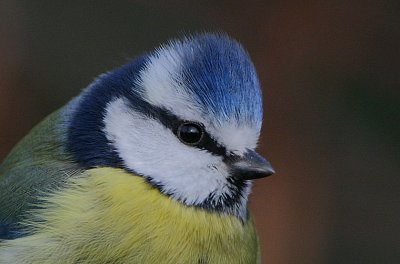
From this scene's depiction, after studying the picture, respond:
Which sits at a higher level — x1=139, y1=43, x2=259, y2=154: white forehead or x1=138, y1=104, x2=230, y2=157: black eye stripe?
x1=139, y1=43, x2=259, y2=154: white forehead

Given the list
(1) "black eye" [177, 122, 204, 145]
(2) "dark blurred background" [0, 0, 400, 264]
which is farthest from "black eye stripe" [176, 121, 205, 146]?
(2) "dark blurred background" [0, 0, 400, 264]

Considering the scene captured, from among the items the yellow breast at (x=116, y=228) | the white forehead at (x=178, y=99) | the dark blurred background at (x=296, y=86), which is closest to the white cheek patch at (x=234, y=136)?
the white forehead at (x=178, y=99)

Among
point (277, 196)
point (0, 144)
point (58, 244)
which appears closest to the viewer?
point (58, 244)

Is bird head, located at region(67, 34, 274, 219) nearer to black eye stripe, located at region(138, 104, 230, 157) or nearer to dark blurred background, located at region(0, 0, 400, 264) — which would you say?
black eye stripe, located at region(138, 104, 230, 157)

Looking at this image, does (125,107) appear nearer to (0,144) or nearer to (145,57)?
(145,57)

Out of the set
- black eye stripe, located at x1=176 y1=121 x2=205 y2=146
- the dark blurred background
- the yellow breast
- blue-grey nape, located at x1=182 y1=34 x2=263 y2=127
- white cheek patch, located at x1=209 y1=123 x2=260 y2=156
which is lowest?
the yellow breast

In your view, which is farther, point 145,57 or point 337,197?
point 337,197

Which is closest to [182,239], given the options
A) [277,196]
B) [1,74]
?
[277,196]

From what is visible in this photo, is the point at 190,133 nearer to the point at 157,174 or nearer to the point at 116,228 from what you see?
the point at 157,174
